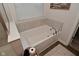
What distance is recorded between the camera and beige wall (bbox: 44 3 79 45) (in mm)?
1511

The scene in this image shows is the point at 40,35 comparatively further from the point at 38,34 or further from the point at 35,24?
the point at 35,24

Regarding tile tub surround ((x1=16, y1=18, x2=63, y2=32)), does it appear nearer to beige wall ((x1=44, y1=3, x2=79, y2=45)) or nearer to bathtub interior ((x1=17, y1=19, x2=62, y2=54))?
bathtub interior ((x1=17, y1=19, x2=62, y2=54))

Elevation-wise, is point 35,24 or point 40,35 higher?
point 35,24

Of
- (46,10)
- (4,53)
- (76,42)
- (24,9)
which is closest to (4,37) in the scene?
(4,53)

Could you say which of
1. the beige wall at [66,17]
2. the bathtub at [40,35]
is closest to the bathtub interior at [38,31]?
the bathtub at [40,35]

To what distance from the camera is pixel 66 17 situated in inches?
66.9

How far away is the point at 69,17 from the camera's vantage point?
1631 mm

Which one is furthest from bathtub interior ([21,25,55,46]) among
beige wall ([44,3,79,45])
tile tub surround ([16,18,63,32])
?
beige wall ([44,3,79,45])

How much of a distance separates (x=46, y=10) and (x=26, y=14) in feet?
2.17

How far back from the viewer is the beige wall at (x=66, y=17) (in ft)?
4.96

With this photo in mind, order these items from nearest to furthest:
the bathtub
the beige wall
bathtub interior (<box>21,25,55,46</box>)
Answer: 1. the beige wall
2. the bathtub
3. bathtub interior (<box>21,25,55,46</box>)

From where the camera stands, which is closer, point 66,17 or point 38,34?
point 66,17

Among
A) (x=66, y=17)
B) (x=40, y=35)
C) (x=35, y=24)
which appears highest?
(x=66, y=17)

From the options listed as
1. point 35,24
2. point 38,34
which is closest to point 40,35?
point 38,34
